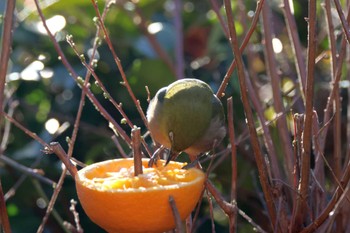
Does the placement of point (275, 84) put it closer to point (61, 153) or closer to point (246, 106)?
point (246, 106)

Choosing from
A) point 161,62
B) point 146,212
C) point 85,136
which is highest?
point 146,212

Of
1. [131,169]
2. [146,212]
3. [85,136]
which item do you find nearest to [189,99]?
[131,169]

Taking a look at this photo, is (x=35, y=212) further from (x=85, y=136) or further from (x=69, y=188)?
(x=85, y=136)

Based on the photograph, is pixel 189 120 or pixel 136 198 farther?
pixel 189 120

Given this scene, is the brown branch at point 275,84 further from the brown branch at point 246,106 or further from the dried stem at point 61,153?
the dried stem at point 61,153

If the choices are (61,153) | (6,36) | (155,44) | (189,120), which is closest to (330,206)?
(189,120)
